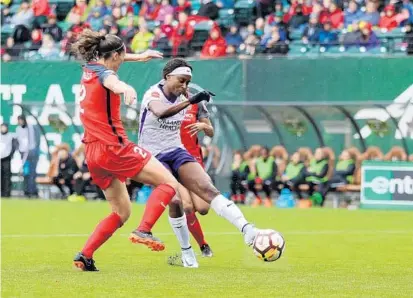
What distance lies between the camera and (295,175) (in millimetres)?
25875

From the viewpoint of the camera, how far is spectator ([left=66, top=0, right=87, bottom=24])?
3228cm

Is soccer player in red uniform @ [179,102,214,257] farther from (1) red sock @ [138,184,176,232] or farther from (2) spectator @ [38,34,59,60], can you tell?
(2) spectator @ [38,34,59,60]

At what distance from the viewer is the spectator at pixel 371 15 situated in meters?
26.7

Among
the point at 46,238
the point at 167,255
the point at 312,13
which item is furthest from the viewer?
the point at 312,13

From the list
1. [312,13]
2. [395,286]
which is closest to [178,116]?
[395,286]

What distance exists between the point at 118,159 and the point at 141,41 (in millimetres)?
18555

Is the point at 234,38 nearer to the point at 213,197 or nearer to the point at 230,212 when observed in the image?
the point at 213,197

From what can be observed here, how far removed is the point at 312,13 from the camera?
90.0ft

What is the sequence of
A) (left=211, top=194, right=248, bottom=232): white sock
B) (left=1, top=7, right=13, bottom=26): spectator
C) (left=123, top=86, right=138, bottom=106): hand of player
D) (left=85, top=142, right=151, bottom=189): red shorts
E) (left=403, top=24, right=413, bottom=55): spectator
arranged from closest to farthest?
(left=123, top=86, right=138, bottom=106): hand of player, (left=85, top=142, right=151, bottom=189): red shorts, (left=211, top=194, right=248, bottom=232): white sock, (left=403, top=24, right=413, bottom=55): spectator, (left=1, top=7, right=13, bottom=26): spectator

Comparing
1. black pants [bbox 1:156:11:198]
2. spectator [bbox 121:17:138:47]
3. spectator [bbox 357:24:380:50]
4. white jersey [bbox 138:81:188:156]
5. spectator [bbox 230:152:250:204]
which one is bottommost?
black pants [bbox 1:156:11:198]

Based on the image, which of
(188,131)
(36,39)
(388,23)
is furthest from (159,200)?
(36,39)

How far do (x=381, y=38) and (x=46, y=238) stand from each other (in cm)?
1227

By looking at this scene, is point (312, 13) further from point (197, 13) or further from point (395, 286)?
point (395, 286)

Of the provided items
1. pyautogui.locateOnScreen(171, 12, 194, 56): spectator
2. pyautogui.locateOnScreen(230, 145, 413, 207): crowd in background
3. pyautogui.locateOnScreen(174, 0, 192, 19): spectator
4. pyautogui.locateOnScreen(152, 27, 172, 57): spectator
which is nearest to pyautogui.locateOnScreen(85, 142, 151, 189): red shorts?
pyautogui.locateOnScreen(230, 145, 413, 207): crowd in background
